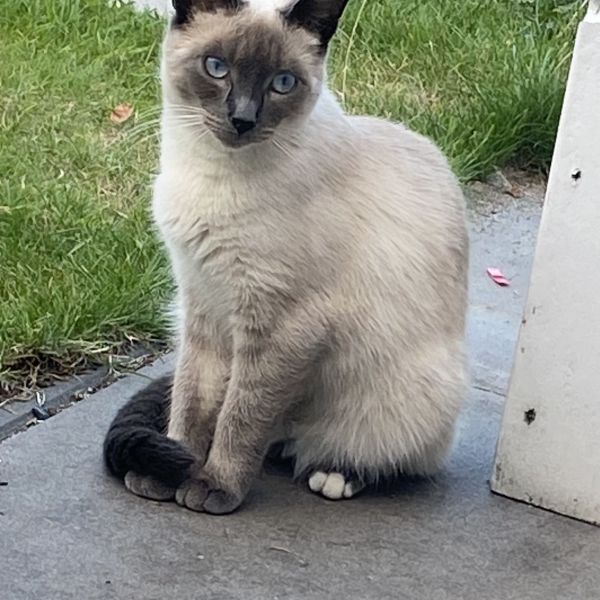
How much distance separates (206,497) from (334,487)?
0.84 ft

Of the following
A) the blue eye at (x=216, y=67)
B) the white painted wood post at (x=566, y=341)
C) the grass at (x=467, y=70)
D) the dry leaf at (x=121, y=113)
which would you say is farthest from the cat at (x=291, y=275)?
the dry leaf at (x=121, y=113)

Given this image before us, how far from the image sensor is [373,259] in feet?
7.43

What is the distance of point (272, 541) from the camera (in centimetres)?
223

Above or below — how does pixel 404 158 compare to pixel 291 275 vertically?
above

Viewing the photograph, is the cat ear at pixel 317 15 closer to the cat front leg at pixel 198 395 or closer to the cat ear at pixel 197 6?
the cat ear at pixel 197 6

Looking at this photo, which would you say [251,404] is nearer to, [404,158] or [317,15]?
[404,158]

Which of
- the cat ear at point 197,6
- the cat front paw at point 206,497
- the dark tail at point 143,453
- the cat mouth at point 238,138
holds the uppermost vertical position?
the cat ear at point 197,6

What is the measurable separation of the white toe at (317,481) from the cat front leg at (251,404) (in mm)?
133

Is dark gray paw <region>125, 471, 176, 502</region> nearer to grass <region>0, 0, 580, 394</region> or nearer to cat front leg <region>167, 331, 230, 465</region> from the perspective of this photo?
cat front leg <region>167, 331, 230, 465</region>

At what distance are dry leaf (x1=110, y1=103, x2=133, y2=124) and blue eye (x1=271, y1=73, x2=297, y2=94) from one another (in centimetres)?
198

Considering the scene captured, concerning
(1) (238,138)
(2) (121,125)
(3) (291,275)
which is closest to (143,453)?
(3) (291,275)

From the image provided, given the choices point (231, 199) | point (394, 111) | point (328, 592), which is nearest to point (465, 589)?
point (328, 592)

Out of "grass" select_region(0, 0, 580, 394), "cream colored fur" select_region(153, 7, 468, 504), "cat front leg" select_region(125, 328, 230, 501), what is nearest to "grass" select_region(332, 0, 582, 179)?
"grass" select_region(0, 0, 580, 394)

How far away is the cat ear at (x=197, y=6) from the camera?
218cm
